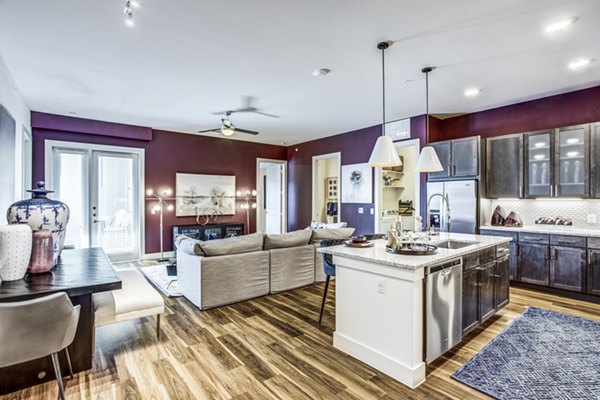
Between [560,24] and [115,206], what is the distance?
7239 millimetres

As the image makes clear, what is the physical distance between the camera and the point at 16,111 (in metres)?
4.12

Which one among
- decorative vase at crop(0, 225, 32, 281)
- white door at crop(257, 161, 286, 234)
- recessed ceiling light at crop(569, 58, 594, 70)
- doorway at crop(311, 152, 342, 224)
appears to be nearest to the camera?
decorative vase at crop(0, 225, 32, 281)

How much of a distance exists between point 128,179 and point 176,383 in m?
5.37

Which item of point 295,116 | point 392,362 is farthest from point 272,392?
point 295,116

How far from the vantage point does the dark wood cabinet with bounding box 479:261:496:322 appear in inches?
118

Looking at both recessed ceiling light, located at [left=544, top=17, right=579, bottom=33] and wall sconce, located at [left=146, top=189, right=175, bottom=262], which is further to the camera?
wall sconce, located at [left=146, top=189, right=175, bottom=262]

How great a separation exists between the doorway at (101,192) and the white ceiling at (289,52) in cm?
107

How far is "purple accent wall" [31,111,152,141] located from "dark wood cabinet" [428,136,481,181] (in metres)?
5.81

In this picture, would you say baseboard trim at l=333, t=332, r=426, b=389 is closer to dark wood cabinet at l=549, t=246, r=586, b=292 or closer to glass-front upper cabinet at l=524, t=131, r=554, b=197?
dark wood cabinet at l=549, t=246, r=586, b=292

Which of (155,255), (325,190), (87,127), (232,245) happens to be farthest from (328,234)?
(87,127)

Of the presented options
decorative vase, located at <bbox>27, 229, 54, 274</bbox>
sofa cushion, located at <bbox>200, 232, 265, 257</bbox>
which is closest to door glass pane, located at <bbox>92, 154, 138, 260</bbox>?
sofa cushion, located at <bbox>200, 232, 265, 257</bbox>

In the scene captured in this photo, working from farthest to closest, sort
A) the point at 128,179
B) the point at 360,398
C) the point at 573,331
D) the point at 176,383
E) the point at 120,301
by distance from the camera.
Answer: the point at 128,179
the point at 573,331
the point at 120,301
the point at 176,383
the point at 360,398

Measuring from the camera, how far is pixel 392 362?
2.31 m

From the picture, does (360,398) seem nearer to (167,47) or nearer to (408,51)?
(408,51)
